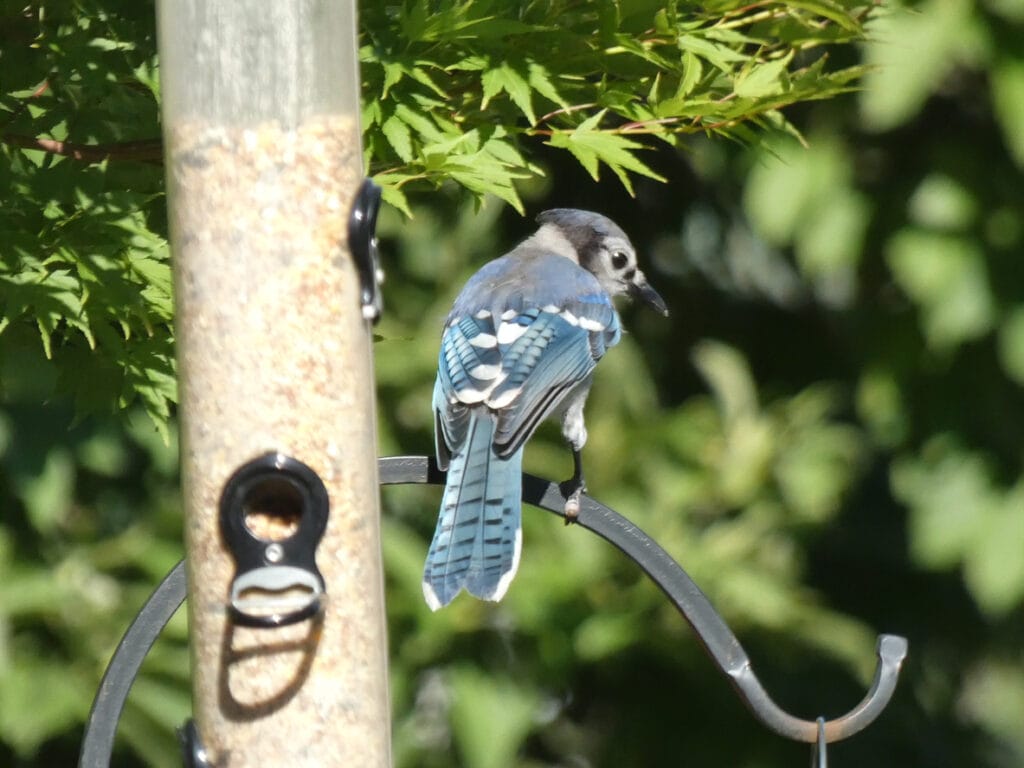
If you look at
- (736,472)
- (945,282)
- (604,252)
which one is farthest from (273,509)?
(736,472)

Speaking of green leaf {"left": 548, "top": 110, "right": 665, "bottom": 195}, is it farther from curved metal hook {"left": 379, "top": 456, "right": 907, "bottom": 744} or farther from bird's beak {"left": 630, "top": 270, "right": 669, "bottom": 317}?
bird's beak {"left": 630, "top": 270, "right": 669, "bottom": 317}

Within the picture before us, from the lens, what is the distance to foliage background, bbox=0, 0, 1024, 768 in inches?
157

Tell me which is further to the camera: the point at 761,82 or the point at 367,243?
the point at 761,82

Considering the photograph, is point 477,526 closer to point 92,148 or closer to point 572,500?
point 572,500

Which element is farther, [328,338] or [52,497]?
[52,497]

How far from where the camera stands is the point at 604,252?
3.58m

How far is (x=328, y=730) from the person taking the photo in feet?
7.23

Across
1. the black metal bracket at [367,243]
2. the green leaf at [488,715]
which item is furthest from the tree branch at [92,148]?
the green leaf at [488,715]

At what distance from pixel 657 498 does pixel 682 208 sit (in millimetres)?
1000

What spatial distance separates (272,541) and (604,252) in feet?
5.32

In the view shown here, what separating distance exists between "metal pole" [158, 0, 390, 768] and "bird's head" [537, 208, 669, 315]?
4.45 feet

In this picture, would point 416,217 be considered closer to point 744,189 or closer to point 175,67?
point 744,189

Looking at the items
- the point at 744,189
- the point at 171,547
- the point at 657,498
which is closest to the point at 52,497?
the point at 171,547

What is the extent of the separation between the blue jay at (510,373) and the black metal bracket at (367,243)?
39 cm
